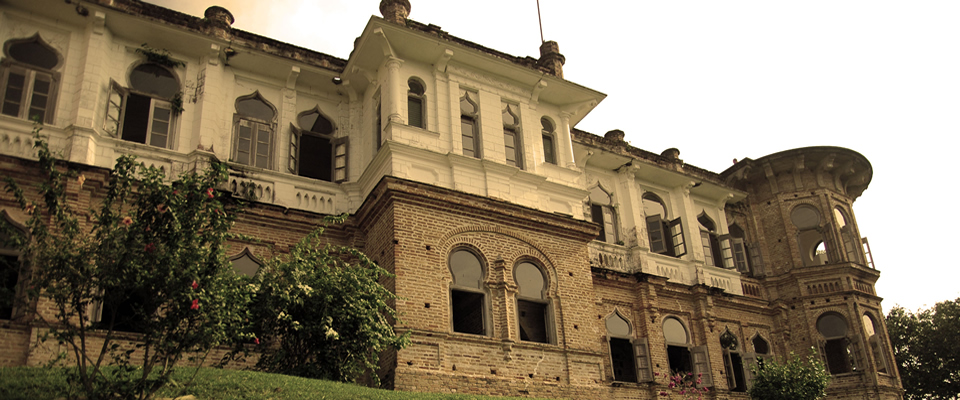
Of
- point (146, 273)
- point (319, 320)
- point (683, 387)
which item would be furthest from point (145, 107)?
point (683, 387)

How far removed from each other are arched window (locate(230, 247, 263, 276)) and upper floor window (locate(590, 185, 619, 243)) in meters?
9.16

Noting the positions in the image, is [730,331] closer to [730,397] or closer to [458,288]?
[730,397]

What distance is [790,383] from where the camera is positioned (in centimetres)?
1709

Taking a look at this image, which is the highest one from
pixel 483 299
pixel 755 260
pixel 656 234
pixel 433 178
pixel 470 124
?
pixel 470 124

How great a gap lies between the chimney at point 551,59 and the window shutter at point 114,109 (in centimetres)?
943

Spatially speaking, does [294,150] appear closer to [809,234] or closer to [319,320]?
[319,320]

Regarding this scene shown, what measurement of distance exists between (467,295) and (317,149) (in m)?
4.94

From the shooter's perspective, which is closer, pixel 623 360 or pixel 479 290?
pixel 479 290

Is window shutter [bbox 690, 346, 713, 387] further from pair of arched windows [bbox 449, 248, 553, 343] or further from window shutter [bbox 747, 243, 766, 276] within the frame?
pair of arched windows [bbox 449, 248, 553, 343]

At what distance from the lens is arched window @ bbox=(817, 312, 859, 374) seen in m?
21.0

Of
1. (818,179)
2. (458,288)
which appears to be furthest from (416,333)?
(818,179)

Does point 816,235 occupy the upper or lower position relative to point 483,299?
upper

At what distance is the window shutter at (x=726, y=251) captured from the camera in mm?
21947

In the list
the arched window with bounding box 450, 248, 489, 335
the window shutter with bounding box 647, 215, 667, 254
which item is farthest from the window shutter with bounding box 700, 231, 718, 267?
the arched window with bounding box 450, 248, 489, 335
